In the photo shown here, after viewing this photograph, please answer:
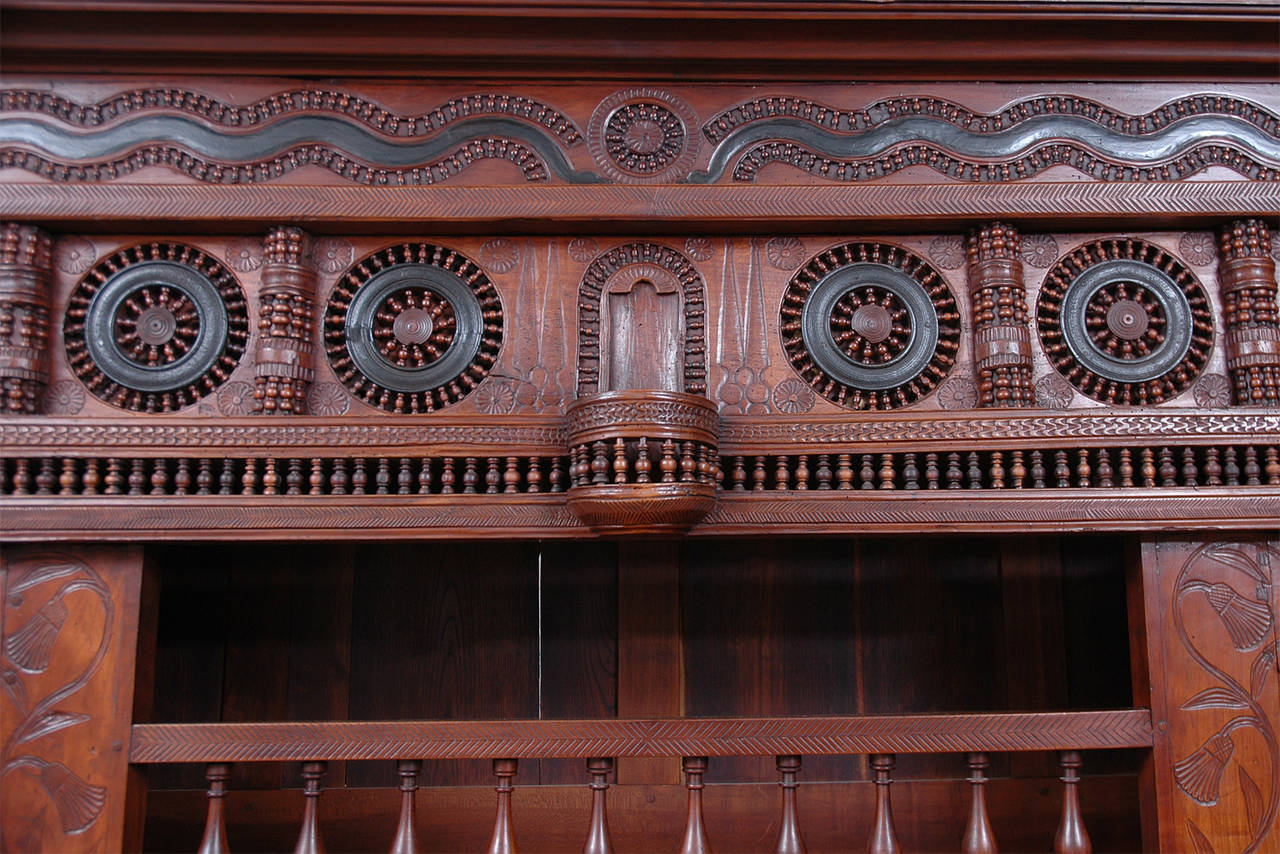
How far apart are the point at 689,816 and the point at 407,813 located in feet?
1.65

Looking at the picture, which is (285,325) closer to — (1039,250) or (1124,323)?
(1039,250)

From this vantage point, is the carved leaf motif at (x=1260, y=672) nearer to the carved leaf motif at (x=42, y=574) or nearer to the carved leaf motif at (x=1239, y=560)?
the carved leaf motif at (x=1239, y=560)

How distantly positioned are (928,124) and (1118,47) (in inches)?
15.3

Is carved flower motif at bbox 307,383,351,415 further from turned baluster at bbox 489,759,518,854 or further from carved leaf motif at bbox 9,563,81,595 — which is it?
turned baluster at bbox 489,759,518,854

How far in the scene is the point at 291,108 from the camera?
1.71m

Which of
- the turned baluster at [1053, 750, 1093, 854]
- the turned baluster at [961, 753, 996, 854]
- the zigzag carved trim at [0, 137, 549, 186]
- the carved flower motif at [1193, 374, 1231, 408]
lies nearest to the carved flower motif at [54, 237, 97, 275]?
the zigzag carved trim at [0, 137, 549, 186]

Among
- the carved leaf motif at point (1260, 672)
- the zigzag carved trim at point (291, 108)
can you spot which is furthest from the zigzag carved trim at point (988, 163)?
the carved leaf motif at point (1260, 672)

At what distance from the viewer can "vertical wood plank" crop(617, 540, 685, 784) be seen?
1.95m

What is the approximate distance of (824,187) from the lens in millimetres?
1685

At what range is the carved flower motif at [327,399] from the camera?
1.66 meters

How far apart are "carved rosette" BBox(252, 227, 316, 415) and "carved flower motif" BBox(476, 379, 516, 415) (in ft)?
1.07

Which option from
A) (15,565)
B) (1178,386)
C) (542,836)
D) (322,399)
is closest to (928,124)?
(1178,386)

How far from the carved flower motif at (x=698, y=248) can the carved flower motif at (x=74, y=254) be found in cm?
116

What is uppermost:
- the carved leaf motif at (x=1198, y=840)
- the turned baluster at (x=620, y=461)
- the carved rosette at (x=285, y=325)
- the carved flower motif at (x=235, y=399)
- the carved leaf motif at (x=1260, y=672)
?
the carved rosette at (x=285, y=325)
